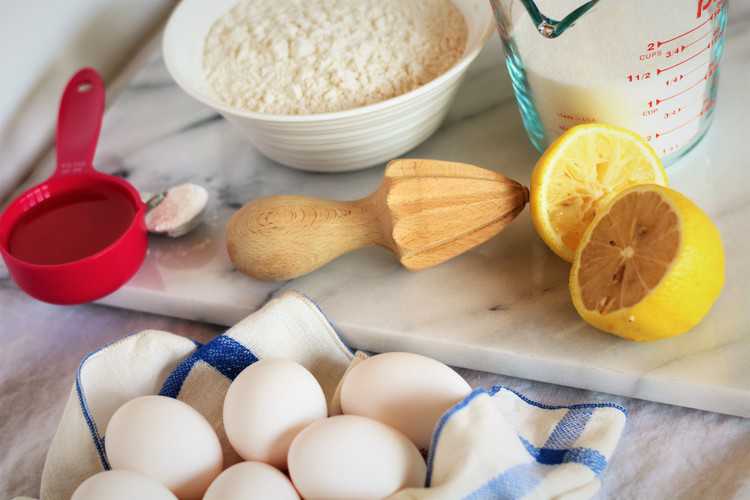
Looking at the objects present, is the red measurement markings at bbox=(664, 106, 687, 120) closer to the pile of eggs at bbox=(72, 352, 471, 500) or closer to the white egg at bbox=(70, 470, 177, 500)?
the pile of eggs at bbox=(72, 352, 471, 500)

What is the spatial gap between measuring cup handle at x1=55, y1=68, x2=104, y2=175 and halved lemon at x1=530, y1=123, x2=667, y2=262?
487 millimetres

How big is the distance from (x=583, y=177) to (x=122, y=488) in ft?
1.50

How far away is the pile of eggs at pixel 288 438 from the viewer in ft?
1.99

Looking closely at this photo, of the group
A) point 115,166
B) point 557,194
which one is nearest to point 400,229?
point 557,194

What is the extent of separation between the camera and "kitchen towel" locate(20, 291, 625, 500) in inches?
24.4

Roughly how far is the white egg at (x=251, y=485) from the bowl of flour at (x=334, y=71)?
353 mm

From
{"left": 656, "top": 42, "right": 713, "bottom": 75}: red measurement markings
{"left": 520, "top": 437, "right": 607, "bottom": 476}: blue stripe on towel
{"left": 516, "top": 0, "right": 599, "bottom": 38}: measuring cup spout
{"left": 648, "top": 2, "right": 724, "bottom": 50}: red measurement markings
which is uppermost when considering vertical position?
{"left": 516, "top": 0, "right": 599, "bottom": 38}: measuring cup spout

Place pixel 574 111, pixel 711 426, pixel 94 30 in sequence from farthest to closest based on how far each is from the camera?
1. pixel 94 30
2. pixel 574 111
3. pixel 711 426

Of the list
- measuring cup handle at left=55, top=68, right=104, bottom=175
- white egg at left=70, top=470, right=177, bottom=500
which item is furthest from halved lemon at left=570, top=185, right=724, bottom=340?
measuring cup handle at left=55, top=68, right=104, bottom=175

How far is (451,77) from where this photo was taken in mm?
872

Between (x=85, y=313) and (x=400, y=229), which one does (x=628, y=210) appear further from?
(x=85, y=313)

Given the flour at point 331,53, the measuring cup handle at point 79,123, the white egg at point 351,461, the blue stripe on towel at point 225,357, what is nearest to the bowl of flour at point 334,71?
the flour at point 331,53

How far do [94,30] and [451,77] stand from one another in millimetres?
572

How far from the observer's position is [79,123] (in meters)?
1.00
